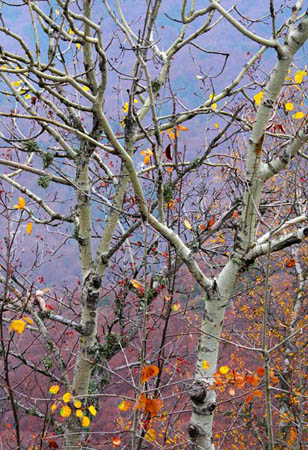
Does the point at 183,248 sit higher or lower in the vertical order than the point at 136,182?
lower

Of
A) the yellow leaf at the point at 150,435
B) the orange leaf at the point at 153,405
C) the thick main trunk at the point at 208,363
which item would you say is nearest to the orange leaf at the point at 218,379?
the thick main trunk at the point at 208,363

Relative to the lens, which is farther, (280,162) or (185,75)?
(185,75)

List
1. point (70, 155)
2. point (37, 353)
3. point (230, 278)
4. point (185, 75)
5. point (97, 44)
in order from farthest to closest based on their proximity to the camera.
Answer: point (185, 75), point (37, 353), point (70, 155), point (230, 278), point (97, 44)

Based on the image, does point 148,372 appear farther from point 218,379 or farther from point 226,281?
point 226,281

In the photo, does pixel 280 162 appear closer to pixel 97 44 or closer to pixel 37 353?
pixel 97 44

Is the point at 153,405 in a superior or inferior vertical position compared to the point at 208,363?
inferior

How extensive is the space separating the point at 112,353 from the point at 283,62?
12.2ft

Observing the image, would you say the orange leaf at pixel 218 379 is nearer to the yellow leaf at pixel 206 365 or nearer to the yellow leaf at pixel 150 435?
the yellow leaf at pixel 206 365

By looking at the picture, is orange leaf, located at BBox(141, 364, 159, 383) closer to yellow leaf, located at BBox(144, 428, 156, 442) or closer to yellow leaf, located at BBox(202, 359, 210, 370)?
yellow leaf, located at BBox(144, 428, 156, 442)

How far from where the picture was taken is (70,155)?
4.56 metres

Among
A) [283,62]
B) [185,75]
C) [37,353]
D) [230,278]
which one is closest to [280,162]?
[283,62]

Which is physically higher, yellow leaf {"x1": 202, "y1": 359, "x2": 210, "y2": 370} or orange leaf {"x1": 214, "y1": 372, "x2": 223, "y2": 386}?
yellow leaf {"x1": 202, "y1": 359, "x2": 210, "y2": 370}

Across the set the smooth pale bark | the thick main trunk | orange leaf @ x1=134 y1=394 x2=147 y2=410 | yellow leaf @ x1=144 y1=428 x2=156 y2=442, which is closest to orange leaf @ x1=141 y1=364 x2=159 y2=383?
orange leaf @ x1=134 y1=394 x2=147 y2=410

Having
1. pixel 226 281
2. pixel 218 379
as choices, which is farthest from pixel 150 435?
pixel 226 281
